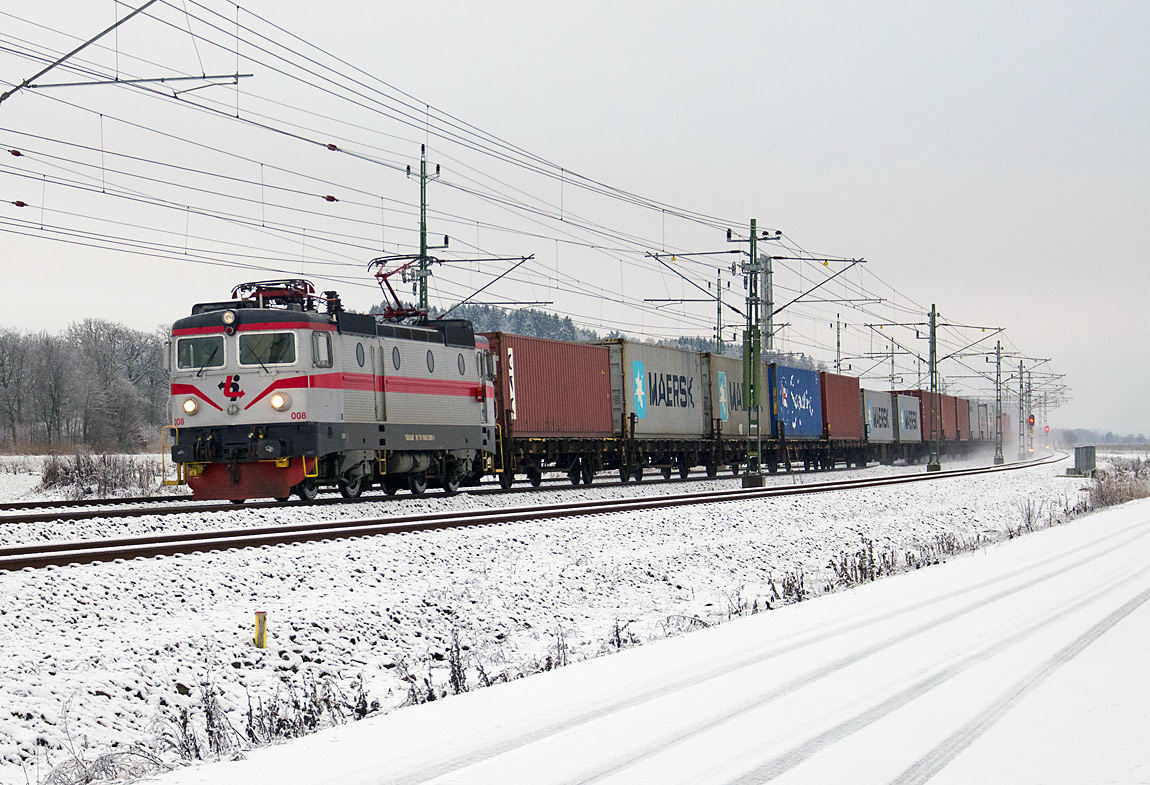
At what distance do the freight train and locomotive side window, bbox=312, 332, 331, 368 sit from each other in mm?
24

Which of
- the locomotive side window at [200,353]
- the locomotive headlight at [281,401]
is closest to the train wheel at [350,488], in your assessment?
the locomotive headlight at [281,401]

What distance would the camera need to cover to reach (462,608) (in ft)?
36.8

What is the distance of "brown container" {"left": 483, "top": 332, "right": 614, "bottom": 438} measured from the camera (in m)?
26.9

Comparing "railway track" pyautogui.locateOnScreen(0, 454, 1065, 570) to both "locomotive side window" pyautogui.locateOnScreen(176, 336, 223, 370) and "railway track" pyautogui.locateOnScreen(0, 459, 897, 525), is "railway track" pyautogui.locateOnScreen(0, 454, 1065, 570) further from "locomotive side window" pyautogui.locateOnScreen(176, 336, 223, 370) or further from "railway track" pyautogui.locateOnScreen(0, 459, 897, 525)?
"locomotive side window" pyautogui.locateOnScreen(176, 336, 223, 370)

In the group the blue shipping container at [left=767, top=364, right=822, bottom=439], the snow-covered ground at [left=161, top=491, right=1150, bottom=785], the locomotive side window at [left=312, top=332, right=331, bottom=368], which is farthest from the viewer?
the blue shipping container at [left=767, top=364, right=822, bottom=439]

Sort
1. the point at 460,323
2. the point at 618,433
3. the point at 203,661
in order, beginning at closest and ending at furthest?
the point at 203,661 → the point at 460,323 → the point at 618,433

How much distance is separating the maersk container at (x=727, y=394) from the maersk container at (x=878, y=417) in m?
15.9

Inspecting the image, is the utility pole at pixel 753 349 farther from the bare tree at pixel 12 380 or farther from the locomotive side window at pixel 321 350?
the bare tree at pixel 12 380

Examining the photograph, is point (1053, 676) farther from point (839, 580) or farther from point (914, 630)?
point (839, 580)

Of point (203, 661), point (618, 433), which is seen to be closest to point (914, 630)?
point (203, 661)

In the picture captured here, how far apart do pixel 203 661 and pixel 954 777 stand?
5898 millimetres

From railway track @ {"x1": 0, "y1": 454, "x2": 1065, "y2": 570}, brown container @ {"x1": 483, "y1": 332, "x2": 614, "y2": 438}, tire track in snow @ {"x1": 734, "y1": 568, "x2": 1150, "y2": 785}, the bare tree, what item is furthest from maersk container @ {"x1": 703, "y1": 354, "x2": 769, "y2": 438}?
the bare tree

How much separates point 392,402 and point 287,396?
2.61m

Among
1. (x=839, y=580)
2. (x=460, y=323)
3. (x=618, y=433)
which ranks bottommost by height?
(x=839, y=580)
